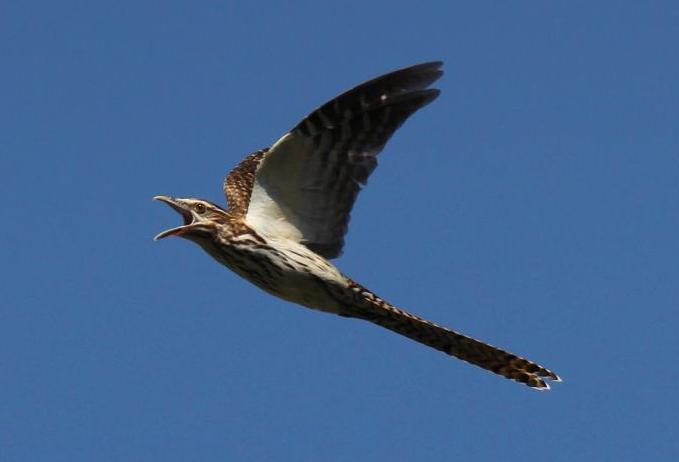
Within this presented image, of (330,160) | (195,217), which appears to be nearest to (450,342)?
(330,160)

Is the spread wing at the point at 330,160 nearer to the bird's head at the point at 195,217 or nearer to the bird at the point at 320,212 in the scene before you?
the bird at the point at 320,212

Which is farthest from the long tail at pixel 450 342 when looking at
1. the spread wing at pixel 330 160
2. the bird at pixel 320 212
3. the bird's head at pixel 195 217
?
the bird's head at pixel 195 217

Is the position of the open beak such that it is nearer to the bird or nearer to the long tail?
the bird

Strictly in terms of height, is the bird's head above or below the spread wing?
below

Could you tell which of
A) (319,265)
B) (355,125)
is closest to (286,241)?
(319,265)

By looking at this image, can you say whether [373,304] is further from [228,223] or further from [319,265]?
[228,223]

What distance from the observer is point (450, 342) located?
15578mm

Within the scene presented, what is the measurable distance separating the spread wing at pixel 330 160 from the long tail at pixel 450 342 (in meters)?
0.77

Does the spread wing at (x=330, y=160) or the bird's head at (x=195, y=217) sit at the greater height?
the spread wing at (x=330, y=160)

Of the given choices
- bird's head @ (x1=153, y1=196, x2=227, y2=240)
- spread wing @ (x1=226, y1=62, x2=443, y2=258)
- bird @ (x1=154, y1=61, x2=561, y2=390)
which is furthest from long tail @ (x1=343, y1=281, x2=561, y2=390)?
bird's head @ (x1=153, y1=196, x2=227, y2=240)

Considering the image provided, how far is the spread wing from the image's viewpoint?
577 inches

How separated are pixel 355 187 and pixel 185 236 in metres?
1.82

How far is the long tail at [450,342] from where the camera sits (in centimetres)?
1515

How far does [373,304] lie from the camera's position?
15.1m
